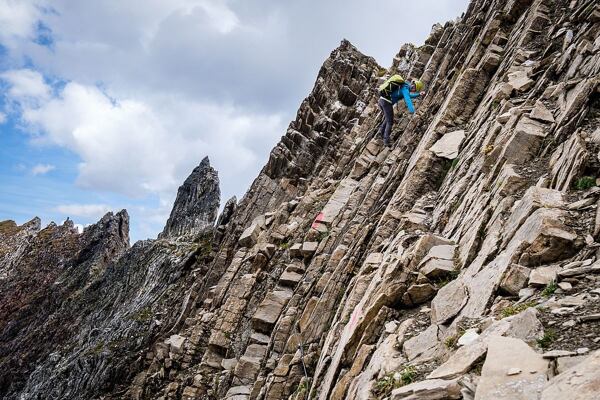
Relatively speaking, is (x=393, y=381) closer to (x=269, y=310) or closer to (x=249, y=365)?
(x=249, y=365)

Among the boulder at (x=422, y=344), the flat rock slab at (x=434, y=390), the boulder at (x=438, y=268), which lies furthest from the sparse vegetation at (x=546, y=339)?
the boulder at (x=438, y=268)

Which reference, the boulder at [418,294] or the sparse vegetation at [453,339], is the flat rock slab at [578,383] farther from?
the boulder at [418,294]

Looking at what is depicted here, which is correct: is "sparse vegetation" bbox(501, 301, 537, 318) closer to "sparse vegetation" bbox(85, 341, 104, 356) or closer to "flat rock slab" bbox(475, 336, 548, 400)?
"flat rock slab" bbox(475, 336, 548, 400)

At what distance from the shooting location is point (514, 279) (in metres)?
7.72

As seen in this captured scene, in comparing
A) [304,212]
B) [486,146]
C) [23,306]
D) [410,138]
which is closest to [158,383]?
[304,212]

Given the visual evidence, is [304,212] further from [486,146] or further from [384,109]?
[486,146]

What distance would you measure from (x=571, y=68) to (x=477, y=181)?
4947 mm

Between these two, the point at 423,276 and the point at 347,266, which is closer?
the point at 423,276

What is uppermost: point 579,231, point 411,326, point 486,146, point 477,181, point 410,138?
point 410,138

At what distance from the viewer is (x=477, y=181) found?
12.7m

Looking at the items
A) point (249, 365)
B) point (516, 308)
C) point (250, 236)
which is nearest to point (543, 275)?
point (516, 308)

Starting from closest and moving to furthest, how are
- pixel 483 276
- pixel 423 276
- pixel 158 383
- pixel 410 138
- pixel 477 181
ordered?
pixel 483 276
pixel 423 276
pixel 477 181
pixel 410 138
pixel 158 383

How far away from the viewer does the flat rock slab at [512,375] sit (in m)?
4.97

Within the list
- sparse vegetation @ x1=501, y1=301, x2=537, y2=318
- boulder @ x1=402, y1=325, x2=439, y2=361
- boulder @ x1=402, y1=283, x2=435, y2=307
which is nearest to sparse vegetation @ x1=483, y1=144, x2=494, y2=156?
boulder @ x1=402, y1=283, x2=435, y2=307
